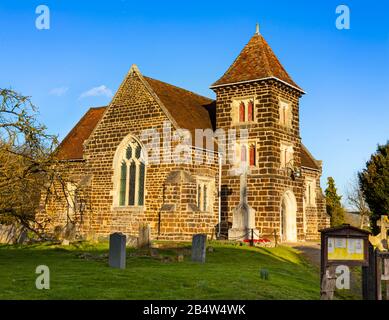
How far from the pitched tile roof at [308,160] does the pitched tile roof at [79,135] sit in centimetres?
1623

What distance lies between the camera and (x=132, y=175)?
1243 inches

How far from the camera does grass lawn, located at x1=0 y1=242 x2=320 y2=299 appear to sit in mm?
11703

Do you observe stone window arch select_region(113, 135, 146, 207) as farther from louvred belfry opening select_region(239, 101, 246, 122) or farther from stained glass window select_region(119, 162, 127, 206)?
louvred belfry opening select_region(239, 101, 246, 122)

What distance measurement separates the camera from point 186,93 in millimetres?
37062

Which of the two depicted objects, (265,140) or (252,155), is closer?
(265,140)

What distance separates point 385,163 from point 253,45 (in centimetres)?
1216

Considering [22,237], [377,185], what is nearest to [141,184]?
[22,237]

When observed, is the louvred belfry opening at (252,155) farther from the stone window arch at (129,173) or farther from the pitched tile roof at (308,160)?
the pitched tile roof at (308,160)

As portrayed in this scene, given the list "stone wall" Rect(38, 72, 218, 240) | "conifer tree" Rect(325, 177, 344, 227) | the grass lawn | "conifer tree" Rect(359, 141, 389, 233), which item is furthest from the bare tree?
"conifer tree" Rect(325, 177, 344, 227)

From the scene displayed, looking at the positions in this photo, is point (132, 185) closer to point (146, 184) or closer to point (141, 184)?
point (141, 184)

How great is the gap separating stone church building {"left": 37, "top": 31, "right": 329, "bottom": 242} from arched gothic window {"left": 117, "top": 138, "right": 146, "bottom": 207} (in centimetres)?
6

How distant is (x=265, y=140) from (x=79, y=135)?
15130 mm

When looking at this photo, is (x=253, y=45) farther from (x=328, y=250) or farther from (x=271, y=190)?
(x=328, y=250)
